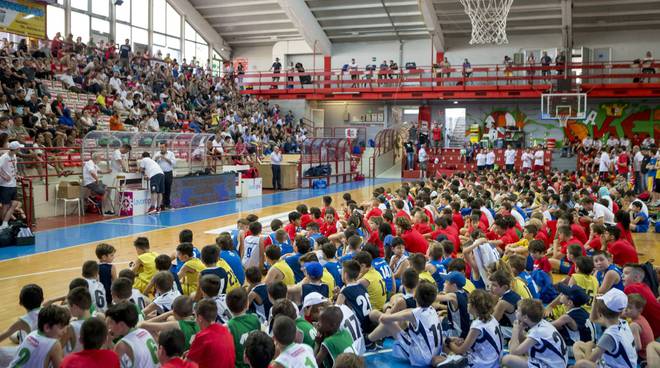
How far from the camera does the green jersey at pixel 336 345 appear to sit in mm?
4656

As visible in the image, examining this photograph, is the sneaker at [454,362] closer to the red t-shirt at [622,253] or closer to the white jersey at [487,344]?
the white jersey at [487,344]

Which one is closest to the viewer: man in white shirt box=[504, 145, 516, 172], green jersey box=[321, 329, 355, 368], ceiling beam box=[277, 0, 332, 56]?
green jersey box=[321, 329, 355, 368]

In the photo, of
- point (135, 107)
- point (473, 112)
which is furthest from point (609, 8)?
point (135, 107)

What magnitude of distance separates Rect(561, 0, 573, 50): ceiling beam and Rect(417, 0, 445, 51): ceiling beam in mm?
6182

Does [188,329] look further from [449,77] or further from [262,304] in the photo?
[449,77]

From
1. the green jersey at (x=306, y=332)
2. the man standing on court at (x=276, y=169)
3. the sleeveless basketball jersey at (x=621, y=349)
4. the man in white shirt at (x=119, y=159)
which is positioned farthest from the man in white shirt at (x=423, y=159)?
the green jersey at (x=306, y=332)

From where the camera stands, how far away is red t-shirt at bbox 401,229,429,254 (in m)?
8.72

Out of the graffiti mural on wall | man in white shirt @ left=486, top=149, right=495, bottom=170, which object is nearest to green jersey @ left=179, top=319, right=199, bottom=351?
man in white shirt @ left=486, top=149, right=495, bottom=170

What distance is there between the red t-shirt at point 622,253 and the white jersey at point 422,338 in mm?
3533

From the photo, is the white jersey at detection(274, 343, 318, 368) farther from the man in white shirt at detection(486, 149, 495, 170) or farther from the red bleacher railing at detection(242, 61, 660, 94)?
the red bleacher railing at detection(242, 61, 660, 94)

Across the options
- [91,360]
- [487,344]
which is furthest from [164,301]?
[487,344]

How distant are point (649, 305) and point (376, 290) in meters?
2.68

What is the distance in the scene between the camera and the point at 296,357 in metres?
4.00

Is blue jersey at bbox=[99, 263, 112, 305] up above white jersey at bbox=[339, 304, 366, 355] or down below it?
above
